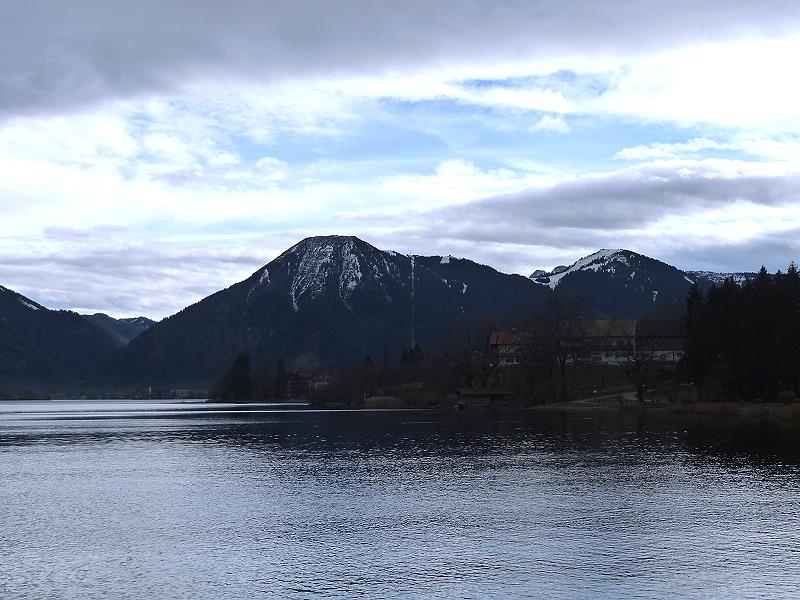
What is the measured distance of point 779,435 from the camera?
7725 centimetres

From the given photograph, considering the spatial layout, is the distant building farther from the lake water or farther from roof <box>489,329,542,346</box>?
the lake water

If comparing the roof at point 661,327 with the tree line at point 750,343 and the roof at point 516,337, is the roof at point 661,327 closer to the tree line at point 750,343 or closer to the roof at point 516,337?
the roof at point 516,337

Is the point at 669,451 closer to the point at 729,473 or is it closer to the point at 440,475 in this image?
the point at 729,473

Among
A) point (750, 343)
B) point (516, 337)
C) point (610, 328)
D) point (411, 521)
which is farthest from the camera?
point (610, 328)

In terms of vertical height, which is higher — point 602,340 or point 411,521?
point 602,340

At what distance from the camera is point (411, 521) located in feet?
122

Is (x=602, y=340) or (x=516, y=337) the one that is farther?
(x=602, y=340)

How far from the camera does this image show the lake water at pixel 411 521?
88.5 feet

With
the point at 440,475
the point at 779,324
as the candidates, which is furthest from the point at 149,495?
the point at 779,324

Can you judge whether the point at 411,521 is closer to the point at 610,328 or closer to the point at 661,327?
the point at 661,327

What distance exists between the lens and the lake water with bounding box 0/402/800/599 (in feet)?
88.5

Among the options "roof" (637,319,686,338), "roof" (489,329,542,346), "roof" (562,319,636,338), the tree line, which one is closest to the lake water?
the tree line

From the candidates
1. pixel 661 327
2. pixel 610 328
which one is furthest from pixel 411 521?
pixel 610 328

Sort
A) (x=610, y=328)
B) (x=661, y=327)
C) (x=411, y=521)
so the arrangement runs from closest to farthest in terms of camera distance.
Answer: (x=411, y=521) → (x=661, y=327) → (x=610, y=328)
